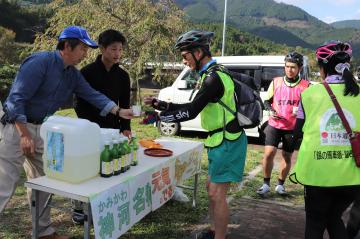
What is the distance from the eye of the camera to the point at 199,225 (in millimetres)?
4035

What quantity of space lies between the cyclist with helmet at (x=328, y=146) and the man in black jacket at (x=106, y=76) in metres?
1.76

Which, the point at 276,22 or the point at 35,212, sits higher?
the point at 276,22

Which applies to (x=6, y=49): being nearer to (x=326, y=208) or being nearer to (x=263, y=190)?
(x=263, y=190)

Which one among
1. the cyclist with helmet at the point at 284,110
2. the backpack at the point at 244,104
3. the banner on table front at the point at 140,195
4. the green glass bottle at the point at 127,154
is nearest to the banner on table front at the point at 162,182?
the banner on table front at the point at 140,195

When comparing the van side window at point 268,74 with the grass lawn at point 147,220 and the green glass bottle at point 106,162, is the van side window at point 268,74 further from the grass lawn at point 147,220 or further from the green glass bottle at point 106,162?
the green glass bottle at point 106,162

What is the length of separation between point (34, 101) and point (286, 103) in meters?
3.17

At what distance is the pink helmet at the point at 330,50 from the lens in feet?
8.29

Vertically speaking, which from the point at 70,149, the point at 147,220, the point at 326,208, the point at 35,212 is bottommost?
the point at 147,220

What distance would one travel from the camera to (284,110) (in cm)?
489

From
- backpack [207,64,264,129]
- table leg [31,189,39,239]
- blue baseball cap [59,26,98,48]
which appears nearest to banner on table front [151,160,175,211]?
backpack [207,64,264,129]

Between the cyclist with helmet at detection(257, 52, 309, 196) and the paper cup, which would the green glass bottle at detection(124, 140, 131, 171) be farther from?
the cyclist with helmet at detection(257, 52, 309, 196)

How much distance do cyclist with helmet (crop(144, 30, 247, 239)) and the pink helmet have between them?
0.72 metres

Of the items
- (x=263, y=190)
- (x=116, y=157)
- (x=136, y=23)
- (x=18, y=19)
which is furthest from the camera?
(x=18, y=19)

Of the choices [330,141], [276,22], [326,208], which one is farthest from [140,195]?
[276,22]
